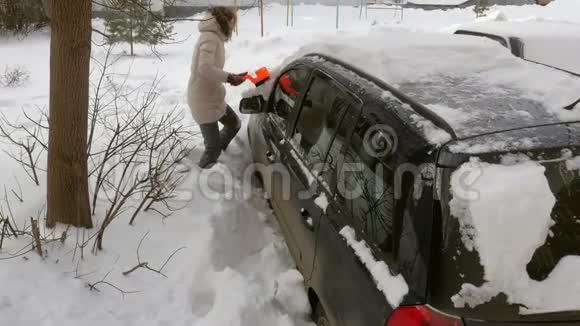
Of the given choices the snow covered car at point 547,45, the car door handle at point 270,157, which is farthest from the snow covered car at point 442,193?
the snow covered car at point 547,45

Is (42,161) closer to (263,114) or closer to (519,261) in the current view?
(263,114)

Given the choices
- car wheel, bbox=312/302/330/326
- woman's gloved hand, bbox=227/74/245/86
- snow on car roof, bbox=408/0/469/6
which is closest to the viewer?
car wheel, bbox=312/302/330/326

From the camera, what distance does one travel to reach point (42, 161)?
4.27 metres

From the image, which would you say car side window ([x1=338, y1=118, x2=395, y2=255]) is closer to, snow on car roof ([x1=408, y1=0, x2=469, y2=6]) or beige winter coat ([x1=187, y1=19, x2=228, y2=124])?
beige winter coat ([x1=187, y1=19, x2=228, y2=124])

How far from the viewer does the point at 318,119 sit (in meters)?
2.83

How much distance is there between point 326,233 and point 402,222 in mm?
658

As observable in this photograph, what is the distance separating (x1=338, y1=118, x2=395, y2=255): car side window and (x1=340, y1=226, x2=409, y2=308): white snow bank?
41 mm

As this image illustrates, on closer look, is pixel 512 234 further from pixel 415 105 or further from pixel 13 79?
pixel 13 79

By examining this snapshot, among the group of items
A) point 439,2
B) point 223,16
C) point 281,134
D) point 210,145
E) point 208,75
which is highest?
point 439,2

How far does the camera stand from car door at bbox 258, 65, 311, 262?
3223 mm

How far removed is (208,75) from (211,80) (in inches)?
2.6

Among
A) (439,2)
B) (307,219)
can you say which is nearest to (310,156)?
(307,219)

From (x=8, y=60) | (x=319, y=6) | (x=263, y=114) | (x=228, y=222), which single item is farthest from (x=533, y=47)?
(x=319, y=6)

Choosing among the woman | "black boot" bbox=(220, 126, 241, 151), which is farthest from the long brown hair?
"black boot" bbox=(220, 126, 241, 151)
